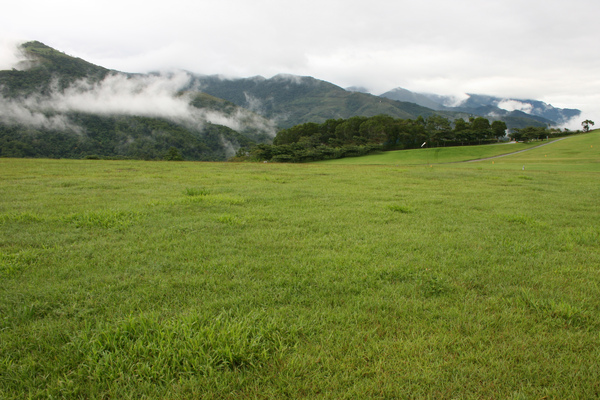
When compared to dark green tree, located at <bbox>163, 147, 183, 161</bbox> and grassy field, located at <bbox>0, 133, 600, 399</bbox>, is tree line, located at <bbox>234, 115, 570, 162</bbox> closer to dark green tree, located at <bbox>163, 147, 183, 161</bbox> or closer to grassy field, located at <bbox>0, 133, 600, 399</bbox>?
dark green tree, located at <bbox>163, 147, 183, 161</bbox>

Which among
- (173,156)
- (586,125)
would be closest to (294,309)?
(173,156)

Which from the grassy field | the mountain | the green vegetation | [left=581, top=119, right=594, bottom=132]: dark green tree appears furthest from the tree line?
the grassy field

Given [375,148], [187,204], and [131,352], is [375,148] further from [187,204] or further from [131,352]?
[131,352]

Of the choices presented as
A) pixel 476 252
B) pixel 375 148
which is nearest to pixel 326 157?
pixel 375 148

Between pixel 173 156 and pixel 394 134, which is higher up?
pixel 394 134

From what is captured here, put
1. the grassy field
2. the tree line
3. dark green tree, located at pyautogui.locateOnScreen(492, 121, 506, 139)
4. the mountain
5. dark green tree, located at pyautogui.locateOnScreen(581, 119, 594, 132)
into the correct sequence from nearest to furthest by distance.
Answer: the grassy field → the tree line → dark green tree, located at pyautogui.locateOnScreen(492, 121, 506, 139) → dark green tree, located at pyautogui.locateOnScreen(581, 119, 594, 132) → the mountain

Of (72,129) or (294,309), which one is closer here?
(294,309)

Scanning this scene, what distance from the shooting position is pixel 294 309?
3.05 m

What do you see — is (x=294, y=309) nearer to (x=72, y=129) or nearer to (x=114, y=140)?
(x=114, y=140)

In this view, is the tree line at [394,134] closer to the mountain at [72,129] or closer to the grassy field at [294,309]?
the mountain at [72,129]

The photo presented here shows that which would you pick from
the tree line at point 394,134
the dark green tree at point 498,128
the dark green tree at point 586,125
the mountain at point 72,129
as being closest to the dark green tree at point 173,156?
the tree line at point 394,134

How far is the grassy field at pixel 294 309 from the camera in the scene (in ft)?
7.14

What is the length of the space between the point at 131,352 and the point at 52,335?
2.88 ft

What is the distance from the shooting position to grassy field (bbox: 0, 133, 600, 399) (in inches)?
85.7
